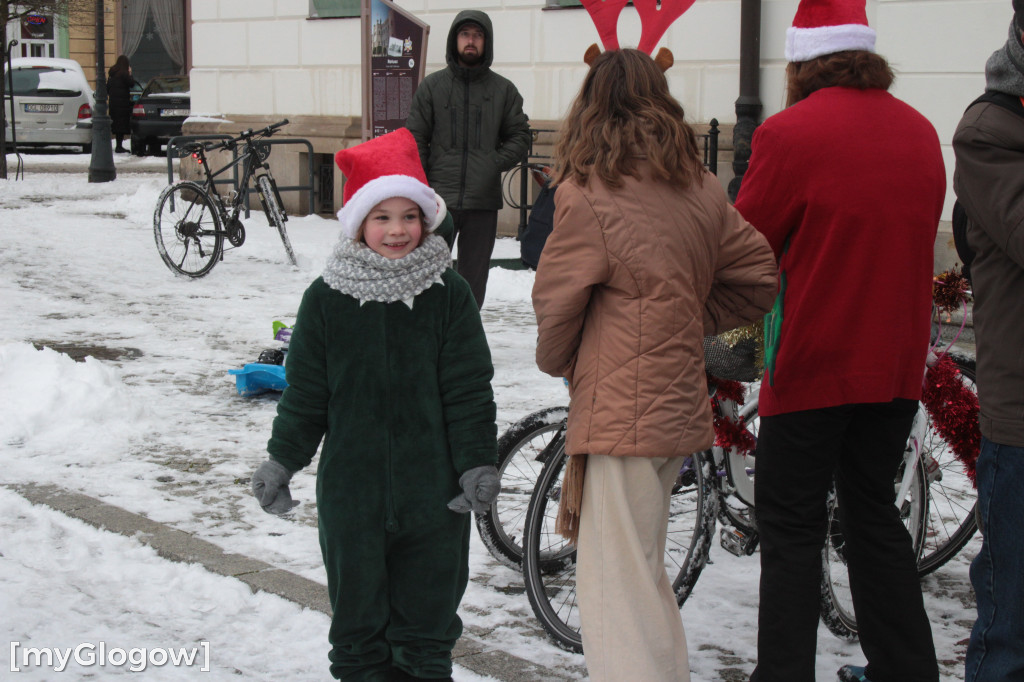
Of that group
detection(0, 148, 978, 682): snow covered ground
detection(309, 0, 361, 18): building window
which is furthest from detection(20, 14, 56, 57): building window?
detection(0, 148, 978, 682): snow covered ground

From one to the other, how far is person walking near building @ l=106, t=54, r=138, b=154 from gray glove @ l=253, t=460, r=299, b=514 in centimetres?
2352

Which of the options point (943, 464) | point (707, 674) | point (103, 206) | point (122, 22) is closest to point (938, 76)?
point (943, 464)

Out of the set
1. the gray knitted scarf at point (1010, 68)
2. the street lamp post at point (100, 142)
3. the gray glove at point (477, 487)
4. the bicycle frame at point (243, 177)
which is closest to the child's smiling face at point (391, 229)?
the gray glove at point (477, 487)

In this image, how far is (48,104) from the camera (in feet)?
Result: 77.5

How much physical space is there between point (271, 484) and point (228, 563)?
139cm

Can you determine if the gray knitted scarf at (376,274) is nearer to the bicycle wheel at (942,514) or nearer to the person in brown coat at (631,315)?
the person in brown coat at (631,315)

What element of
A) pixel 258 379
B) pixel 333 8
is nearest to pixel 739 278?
pixel 258 379

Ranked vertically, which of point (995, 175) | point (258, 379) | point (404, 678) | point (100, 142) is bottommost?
point (404, 678)

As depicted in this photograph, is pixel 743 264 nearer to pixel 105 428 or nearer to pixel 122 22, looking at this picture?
pixel 105 428

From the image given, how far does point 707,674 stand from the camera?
3545mm

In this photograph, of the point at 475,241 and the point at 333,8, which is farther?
the point at 333,8

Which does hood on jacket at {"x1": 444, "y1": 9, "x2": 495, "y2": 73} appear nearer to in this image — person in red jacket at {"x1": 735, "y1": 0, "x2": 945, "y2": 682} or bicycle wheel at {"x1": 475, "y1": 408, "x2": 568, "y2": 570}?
bicycle wheel at {"x1": 475, "y1": 408, "x2": 568, "y2": 570}

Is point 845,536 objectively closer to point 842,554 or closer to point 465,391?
point 842,554

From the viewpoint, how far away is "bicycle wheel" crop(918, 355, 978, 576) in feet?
13.9
